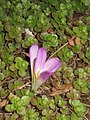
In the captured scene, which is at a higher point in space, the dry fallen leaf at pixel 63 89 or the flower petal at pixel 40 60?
the flower petal at pixel 40 60

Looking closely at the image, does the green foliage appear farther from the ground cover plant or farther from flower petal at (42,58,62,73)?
flower petal at (42,58,62,73)

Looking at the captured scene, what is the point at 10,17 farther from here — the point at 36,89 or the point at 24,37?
the point at 36,89

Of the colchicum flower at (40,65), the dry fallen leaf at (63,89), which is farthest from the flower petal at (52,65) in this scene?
the dry fallen leaf at (63,89)

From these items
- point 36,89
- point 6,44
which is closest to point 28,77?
point 36,89

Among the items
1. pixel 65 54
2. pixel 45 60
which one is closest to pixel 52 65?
pixel 45 60

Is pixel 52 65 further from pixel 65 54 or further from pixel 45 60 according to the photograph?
pixel 65 54

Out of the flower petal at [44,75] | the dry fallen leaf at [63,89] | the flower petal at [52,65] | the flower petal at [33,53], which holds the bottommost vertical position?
the dry fallen leaf at [63,89]

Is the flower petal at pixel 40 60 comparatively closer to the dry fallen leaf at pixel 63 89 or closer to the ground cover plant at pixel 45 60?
the ground cover plant at pixel 45 60

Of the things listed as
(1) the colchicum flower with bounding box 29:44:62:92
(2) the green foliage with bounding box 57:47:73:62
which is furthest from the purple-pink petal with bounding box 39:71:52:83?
(2) the green foliage with bounding box 57:47:73:62

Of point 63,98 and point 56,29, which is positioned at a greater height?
point 56,29
